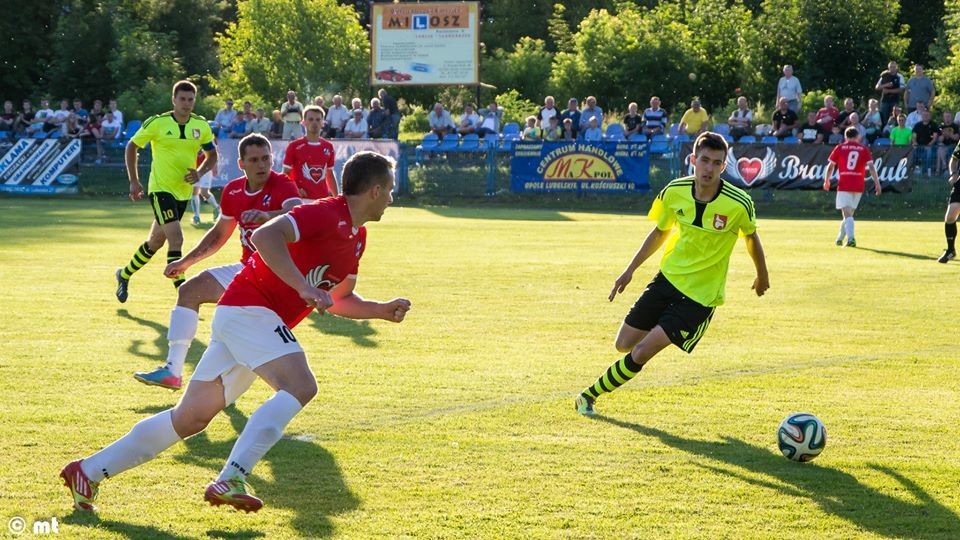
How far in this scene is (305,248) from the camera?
5656mm

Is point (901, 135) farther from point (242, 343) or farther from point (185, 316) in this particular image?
point (242, 343)

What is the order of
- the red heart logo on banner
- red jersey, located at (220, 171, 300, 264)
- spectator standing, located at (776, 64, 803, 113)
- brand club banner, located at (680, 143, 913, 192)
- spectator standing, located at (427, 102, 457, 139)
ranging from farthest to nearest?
spectator standing, located at (427, 102, 457, 139) → spectator standing, located at (776, 64, 803, 113) → the red heart logo on banner → brand club banner, located at (680, 143, 913, 192) → red jersey, located at (220, 171, 300, 264)

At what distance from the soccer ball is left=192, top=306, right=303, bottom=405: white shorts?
2923 millimetres

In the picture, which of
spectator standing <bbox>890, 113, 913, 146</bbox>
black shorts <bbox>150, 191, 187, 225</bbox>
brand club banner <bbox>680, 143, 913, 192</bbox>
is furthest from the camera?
spectator standing <bbox>890, 113, 913, 146</bbox>

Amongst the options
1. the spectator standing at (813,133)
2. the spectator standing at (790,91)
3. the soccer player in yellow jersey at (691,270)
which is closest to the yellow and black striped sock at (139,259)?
the soccer player in yellow jersey at (691,270)

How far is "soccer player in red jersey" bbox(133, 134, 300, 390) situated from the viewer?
8.35 m

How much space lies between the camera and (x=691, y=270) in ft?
26.8

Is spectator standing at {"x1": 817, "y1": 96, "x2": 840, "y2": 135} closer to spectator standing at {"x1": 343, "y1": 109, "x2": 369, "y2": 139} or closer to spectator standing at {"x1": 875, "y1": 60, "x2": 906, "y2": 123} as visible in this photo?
spectator standing at {"x1": 875, "y1": 60, "x2": 906, "y2": 123}

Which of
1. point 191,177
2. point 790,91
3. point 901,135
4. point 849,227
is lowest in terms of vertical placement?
point 849,227

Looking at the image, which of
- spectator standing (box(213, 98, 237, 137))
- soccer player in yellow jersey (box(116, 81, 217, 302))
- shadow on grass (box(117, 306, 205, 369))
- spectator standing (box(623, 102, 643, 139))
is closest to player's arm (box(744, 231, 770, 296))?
shadow on grass (box(117, 306, 205, 369))

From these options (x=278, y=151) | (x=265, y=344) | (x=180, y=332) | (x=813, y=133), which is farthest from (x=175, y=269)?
(x=813, y=133)

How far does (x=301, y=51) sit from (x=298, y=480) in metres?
42.2

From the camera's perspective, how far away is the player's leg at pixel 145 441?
564 cm

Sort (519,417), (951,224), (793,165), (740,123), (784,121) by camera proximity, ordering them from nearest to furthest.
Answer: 1. (519,417)
2. (951,224)
3. (793,165)
4. (784,121)
5. (740,123)
